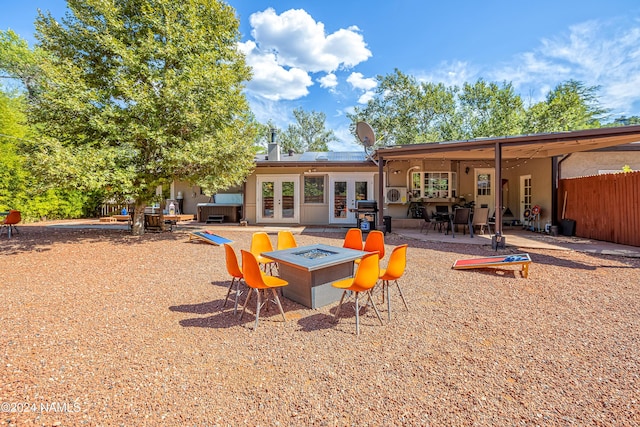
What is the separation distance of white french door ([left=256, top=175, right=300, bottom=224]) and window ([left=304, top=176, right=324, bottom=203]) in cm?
39

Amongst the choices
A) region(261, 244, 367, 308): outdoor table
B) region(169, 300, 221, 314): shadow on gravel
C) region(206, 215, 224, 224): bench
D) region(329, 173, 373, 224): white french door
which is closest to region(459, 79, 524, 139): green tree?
region(329, 173, 373, 224): white french door

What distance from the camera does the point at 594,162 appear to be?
400 inches

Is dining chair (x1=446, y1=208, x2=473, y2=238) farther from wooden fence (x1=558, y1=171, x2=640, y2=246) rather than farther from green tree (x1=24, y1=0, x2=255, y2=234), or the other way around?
green tree (x1=24, y1=0, x2=255, y2=234)

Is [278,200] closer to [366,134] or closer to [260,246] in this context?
[366,134]

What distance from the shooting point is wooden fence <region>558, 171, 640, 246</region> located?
7305 mm

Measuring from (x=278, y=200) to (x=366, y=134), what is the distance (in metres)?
5.11

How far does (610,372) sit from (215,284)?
4.50 meters

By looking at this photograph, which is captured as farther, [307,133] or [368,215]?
[307,133]

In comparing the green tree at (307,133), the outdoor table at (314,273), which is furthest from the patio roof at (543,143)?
the green tree at (307,133)

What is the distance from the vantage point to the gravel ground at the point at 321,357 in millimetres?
1893

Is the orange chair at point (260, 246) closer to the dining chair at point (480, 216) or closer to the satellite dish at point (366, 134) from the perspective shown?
the satellite dish at point (366, 134)

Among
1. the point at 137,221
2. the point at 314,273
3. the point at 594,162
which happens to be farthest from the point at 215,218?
the point at 594,162

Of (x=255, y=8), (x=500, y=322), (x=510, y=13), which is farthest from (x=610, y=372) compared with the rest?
(x=255, y=8)

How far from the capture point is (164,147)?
26.5ft
